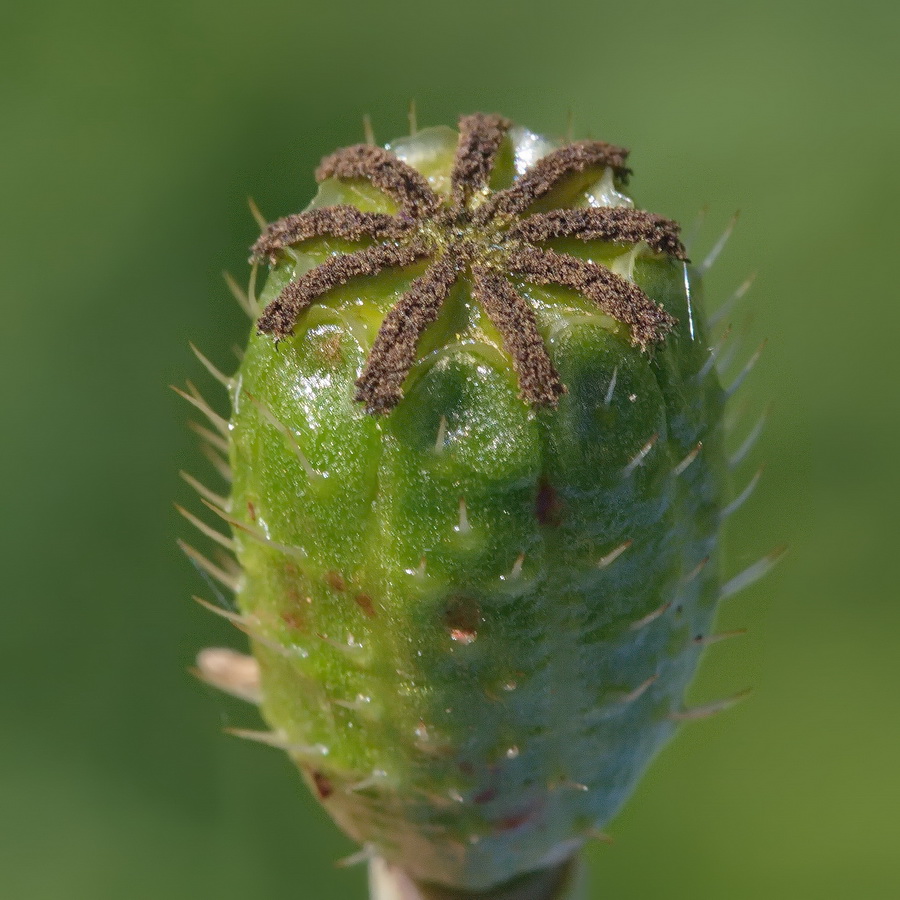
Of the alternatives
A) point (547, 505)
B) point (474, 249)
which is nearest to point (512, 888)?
point (547, 505)

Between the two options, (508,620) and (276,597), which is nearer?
(508,620)

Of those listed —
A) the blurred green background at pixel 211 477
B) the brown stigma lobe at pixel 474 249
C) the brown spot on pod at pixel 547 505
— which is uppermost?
the brown stigma lobe at pixel 474 249

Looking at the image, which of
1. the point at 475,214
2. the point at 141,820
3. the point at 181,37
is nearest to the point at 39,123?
the point at 181,37

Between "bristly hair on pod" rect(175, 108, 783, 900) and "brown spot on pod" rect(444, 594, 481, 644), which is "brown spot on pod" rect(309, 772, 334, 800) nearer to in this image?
"bristly hair on pod" rect(175, 108, 783, 900)

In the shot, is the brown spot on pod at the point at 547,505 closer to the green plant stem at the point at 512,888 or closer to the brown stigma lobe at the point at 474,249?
the brown stigma lobe at the point at 474,249

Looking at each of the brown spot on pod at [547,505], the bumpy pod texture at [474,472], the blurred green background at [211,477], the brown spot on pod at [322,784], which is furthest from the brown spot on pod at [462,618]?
the blurred green background at [211,477]

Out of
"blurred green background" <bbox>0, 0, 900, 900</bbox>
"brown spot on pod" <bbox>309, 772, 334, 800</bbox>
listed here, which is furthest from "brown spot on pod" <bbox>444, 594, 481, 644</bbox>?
"blurred green background" <bbox>0, 0, 900, 900</bbox>

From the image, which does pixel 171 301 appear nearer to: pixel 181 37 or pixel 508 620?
pixel 181 37
